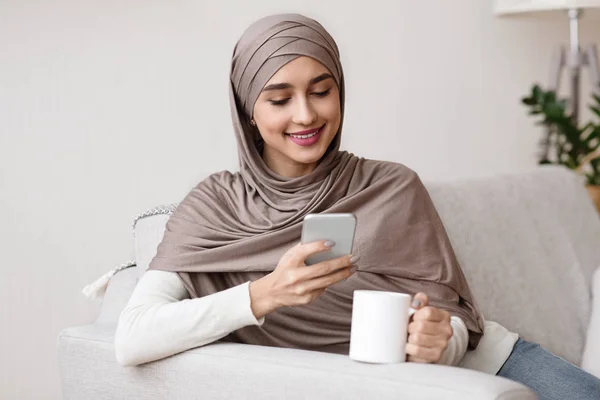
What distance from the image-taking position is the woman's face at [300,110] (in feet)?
5.44

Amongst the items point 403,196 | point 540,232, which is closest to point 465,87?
point 540,232

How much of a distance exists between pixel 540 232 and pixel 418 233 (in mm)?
727

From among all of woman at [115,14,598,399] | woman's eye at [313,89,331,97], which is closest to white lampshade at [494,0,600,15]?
woman at [115,14,598,399]

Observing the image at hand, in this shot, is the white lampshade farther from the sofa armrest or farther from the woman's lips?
the sofa armrest

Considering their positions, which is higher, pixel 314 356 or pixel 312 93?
pixel 312 93

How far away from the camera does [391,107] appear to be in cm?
347

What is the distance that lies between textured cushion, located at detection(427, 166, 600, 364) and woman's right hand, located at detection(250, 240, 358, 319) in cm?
73

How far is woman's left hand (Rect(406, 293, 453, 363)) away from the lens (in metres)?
1.38

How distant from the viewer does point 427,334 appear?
140cm

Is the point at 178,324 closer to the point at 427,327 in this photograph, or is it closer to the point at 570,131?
the point at 427,327

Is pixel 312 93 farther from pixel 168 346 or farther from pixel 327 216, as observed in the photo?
pixel 168 346

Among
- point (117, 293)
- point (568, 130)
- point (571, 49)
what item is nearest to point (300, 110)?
point (117, 293)

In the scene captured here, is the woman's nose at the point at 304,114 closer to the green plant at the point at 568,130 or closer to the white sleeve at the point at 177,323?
the white sleeve at the point at 177,323

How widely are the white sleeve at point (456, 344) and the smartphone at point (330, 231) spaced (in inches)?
11.2
